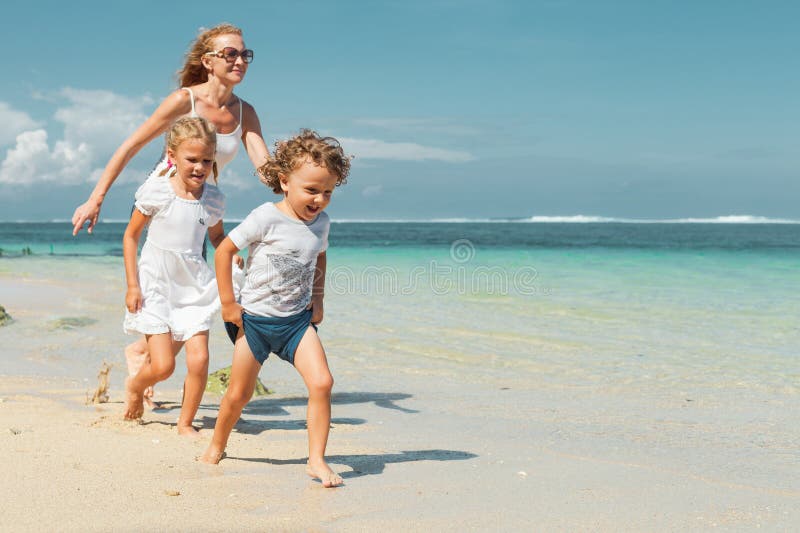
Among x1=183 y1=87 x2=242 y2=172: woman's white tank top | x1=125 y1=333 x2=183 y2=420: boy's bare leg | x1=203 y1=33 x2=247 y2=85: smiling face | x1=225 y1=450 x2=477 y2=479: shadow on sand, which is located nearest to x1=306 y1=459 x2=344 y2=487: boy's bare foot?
x1=225 y1=450 x2=477 y2=479: shadow on sand

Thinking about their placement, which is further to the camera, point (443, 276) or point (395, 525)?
point (443, 276)

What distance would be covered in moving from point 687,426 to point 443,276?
12.4 meters

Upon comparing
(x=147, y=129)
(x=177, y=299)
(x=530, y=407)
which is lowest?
(x=530, y=407)

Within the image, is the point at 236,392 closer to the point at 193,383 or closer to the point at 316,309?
the point at 316,309

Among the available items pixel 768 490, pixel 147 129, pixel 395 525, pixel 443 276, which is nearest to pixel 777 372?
pixel 768 490

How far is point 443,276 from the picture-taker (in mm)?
16906

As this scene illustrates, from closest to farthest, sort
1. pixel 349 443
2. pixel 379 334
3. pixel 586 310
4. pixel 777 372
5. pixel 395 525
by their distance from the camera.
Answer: pixel 395 525, pixel 349 443, pixel 777 372, pixel 379 334, pixel 586 310

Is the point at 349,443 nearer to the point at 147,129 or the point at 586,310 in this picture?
the point at 147,129

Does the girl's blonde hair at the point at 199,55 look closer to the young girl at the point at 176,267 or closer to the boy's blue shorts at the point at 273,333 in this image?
the young girl at the point at 176,267

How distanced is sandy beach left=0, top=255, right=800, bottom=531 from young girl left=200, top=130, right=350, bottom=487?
351 mm

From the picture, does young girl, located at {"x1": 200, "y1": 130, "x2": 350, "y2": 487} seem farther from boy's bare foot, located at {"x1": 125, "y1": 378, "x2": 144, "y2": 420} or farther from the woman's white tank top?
the woman's white tank top

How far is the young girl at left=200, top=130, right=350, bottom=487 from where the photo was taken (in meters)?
3.29

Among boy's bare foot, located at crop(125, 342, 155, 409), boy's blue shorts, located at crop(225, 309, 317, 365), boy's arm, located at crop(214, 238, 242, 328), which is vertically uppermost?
boy's arm, located at crop(214, 238, 242, 328)

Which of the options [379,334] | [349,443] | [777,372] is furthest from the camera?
[379,334]
